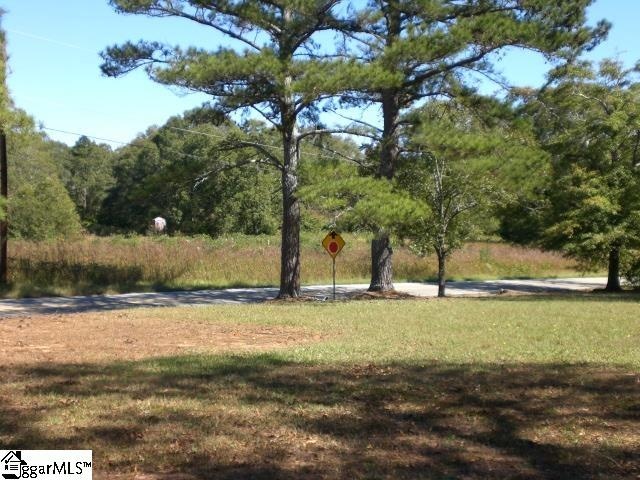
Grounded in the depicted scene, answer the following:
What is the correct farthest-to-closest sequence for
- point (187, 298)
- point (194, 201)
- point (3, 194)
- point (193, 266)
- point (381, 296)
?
point (194, 201) → point (193, 266) → point (3, 194) → point (381, 296) → point (187, 298)

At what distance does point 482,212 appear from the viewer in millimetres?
26922

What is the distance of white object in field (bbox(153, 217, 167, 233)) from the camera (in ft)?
201

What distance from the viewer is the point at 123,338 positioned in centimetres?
1236

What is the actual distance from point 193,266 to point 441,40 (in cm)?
1738

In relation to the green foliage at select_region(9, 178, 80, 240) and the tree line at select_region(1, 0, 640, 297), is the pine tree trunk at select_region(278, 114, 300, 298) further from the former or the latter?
the green foliage at select_region(9, 178, 80, 240)

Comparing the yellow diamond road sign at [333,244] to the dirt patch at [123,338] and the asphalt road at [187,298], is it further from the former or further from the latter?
the dirt patch at [123,338]

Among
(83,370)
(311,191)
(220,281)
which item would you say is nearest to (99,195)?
(220,281)

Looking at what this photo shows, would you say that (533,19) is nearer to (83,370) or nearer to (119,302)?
(119,302)

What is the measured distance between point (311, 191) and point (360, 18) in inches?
246

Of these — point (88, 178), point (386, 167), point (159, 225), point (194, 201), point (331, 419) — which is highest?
point (88, 178)

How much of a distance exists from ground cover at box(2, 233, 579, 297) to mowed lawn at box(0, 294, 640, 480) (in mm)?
15727

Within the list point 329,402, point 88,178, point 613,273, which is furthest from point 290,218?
point 88,178

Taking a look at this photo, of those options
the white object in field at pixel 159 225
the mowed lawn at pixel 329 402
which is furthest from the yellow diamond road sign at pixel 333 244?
the white object in field at pixel 159 225

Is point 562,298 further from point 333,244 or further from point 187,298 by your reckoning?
point 187,298
